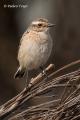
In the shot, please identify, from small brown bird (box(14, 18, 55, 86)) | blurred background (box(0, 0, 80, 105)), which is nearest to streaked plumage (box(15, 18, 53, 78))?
small brown bird (box(14, 18, 55, 86))

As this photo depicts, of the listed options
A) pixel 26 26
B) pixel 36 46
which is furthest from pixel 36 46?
pixel 26 26

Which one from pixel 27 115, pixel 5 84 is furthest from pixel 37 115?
pixel 5 84

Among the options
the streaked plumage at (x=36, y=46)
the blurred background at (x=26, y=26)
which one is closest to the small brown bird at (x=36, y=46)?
the streaked plumage at (x=36, y=46)

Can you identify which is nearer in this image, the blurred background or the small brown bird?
the small brown bird

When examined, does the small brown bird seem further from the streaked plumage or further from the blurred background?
the blurred background

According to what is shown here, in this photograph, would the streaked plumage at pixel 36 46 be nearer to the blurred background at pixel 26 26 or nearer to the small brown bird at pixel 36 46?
the small brown bird at pixel 36 46
